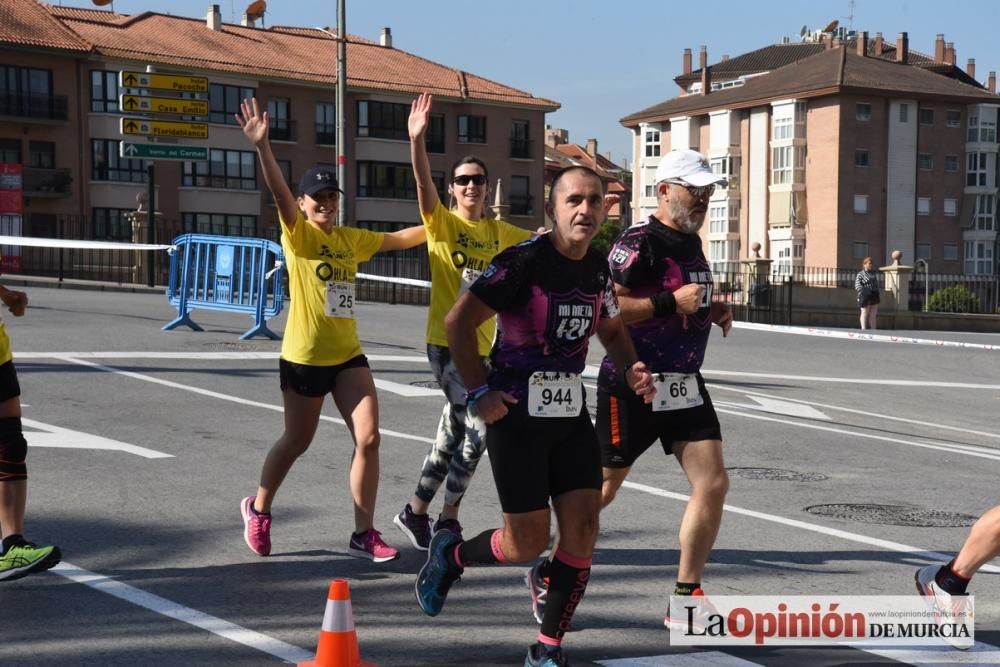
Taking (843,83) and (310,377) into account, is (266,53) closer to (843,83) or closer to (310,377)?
(843,83)

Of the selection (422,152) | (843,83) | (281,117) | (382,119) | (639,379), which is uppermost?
(843,83)

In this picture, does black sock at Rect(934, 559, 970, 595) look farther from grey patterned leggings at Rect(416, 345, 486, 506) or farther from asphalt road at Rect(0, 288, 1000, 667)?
grey patterned leggings at Rect(416, 345, 486, 506)

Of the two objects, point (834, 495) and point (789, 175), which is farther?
point (789, 175)

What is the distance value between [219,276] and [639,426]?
49.0ft

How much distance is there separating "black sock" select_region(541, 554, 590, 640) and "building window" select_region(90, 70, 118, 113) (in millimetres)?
66078

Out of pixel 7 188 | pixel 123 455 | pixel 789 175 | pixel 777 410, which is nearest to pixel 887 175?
pixel 789 175

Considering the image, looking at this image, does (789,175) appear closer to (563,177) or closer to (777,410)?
(777,410)

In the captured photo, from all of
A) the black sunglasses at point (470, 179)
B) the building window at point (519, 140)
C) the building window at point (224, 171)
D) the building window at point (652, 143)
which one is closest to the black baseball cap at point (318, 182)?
the black sunglasses at point (470, 179)

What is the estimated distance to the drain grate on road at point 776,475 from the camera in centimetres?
1002

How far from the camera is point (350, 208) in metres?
73.3

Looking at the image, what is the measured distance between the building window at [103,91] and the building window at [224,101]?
A: 4.82 metres

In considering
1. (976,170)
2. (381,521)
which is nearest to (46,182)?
(976,170)

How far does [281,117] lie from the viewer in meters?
73.2

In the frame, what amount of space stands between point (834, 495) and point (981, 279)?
40073mm
